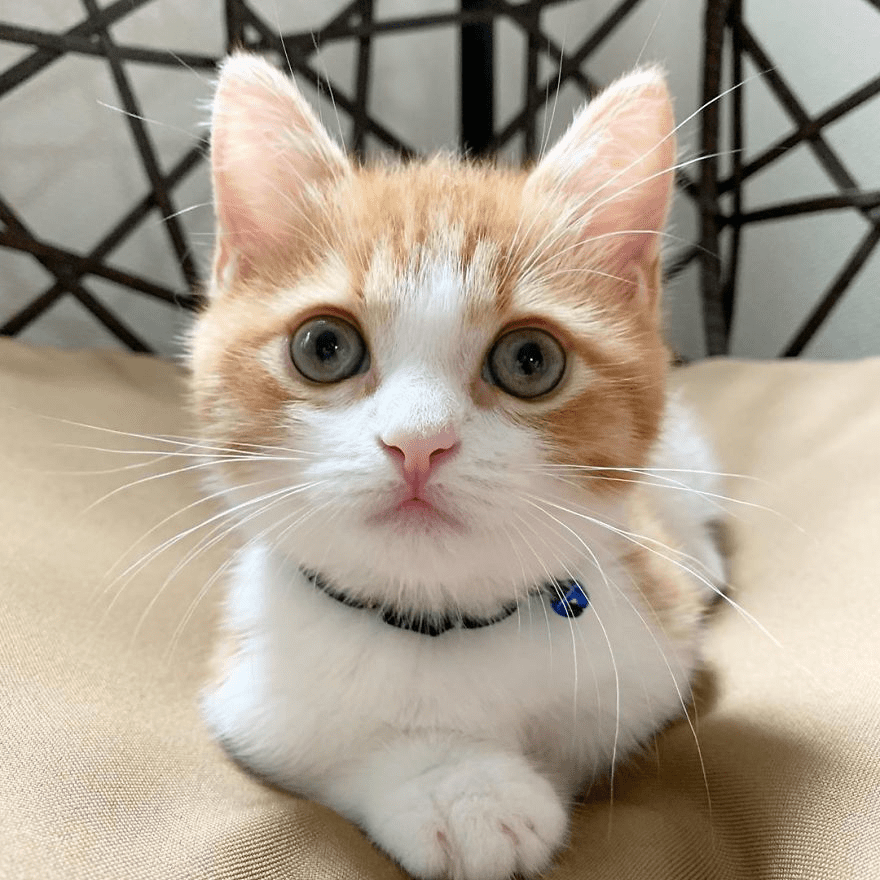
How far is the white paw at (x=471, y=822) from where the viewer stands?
0.60 metres

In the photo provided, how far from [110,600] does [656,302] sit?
2.23 feet

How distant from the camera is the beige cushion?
1.94ft

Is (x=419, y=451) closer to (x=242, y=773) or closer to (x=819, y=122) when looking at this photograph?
→ (x=242, y=773)

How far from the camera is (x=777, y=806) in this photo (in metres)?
0.66

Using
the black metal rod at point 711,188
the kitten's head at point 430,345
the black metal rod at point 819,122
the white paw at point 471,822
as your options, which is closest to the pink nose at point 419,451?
the kitten's head at point 430,345

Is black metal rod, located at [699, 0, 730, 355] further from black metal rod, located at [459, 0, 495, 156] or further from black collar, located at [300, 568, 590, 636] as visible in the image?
black collar, located at [300, 568, 590, 636]

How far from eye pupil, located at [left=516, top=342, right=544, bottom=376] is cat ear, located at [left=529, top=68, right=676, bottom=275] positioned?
0.15 metres

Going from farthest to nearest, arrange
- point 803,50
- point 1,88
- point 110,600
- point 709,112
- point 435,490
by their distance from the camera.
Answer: point 803,50 → point 709,112 → point 1,88 → point 110,600 → point 435,490

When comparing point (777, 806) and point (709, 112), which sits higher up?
point (709, 112)

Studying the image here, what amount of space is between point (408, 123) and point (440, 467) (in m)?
1.74

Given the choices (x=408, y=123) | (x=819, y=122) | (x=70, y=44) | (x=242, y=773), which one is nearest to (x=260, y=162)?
(x=242, y=773)

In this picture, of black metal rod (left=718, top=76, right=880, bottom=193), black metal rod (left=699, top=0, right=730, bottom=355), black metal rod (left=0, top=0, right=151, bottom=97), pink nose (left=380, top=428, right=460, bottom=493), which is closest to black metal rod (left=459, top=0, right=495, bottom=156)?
black metal rod (left=699, top=0, right=730, bottom=355)

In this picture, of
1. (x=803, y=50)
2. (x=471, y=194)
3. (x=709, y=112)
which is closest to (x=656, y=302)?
(x=471, y=194)

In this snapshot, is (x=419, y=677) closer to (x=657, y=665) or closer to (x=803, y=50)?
(x=657, y=665)
